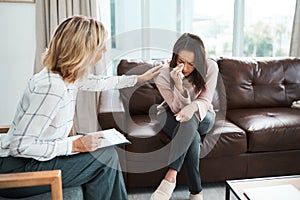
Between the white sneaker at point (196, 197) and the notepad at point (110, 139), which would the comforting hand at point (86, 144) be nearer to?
the notepad at point (110, 139)

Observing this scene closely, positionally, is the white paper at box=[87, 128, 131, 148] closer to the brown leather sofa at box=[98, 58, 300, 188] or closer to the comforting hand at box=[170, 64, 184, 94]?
the brown leather sofa at box=[98, 58, 300, 188]

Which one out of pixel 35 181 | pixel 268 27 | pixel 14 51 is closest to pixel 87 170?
pixel 35 181

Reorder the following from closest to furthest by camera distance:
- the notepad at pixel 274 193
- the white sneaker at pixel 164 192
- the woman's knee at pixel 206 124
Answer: the notepad at pixel 274 193, the white sneaker at pixel 164 192, the woman's knee at pixel 206 124

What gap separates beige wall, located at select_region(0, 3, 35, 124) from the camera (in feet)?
9.92

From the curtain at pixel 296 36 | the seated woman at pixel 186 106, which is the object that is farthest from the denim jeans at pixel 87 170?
the curtain at pixel 296 36

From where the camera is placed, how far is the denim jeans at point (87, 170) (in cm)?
149

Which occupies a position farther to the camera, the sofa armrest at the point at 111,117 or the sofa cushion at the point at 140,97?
the sofa cushion at the point at 140,97

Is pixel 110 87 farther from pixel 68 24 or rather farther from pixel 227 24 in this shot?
pixel 227 24

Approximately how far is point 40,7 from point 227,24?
1821 mm

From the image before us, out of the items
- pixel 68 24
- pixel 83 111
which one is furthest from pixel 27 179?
pixel 83 111

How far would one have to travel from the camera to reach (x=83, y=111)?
3162 millimetres

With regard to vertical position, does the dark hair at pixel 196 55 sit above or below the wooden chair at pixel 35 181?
above

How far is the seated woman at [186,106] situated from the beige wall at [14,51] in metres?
1.45

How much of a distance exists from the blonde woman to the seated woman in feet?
1.67
